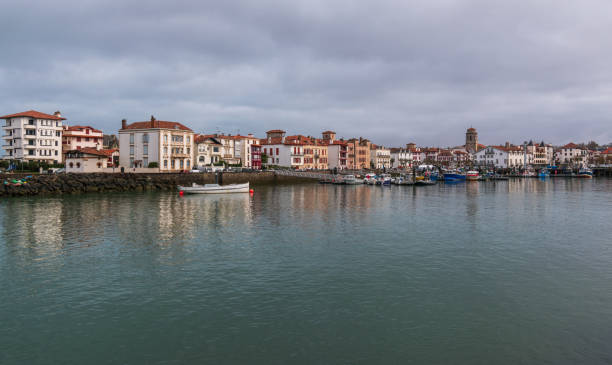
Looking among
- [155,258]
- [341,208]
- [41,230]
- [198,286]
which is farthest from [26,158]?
[198,286]

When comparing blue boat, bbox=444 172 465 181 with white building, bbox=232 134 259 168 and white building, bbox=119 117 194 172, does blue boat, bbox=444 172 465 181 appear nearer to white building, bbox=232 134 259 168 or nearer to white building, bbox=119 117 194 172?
white building, bbox=232 134 259 168

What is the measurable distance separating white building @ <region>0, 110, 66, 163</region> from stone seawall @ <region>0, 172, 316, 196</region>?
22.9m

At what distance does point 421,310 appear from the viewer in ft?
52.6

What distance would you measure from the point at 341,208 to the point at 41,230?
3212 cm

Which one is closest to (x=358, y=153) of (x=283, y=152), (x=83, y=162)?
(x=283, y=152)

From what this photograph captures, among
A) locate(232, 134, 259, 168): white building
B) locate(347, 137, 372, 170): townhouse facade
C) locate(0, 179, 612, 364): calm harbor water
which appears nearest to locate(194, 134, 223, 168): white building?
locate(232, 134, 259, 168): white building

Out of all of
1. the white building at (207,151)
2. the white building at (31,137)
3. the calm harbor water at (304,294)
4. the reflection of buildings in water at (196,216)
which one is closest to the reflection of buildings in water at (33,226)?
the calm harbor water at (304,294)

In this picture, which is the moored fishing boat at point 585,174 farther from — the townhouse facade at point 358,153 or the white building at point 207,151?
the white building at point 207,151

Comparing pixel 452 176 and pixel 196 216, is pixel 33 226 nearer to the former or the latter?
pixel 196 216

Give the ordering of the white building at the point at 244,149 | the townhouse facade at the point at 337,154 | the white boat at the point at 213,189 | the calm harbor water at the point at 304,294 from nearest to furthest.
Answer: the calm harbor water at the point at 304,294
the white boat at the point at 213,189
the white building at the point at 244,149
the townhouse facade at the point at 337,154

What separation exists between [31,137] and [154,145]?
27.0 metres

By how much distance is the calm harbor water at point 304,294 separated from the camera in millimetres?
12898

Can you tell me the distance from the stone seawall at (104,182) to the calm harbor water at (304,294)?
125 feet

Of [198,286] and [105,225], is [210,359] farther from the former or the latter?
[105,225]
